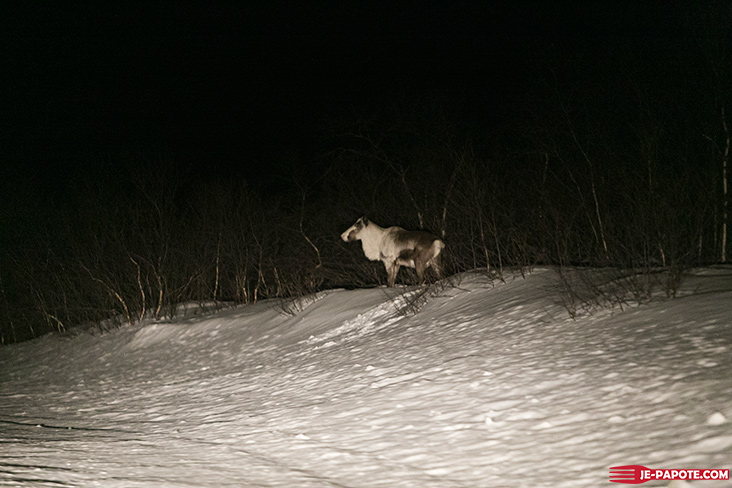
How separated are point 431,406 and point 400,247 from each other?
8669mm

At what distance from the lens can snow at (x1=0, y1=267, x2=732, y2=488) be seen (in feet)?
16.0

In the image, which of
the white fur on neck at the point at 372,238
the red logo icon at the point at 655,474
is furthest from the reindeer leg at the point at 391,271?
the red logo icon at the point at 655,474

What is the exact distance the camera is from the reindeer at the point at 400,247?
14812 millimetres

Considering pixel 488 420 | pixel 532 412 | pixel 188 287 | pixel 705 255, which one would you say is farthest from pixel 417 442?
pixel 188 287

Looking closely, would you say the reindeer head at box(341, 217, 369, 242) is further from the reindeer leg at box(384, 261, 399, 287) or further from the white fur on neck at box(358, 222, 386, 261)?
the reindeer leg at box(384, 261, 399, 287)

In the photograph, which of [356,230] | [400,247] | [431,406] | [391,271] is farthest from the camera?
[356,230]

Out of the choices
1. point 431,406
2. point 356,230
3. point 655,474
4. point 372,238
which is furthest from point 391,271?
point 655,474

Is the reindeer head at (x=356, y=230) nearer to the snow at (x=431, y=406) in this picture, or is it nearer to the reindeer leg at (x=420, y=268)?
the reindeer leg at (x=420, y=268)

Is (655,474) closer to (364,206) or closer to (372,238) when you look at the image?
(372,238)

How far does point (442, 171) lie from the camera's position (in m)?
27.5

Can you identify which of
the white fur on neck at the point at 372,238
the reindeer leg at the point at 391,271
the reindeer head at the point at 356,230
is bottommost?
the reindeer leg at the point at 391,271

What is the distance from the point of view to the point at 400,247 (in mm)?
15164

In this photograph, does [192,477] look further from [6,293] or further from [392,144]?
[6,293]

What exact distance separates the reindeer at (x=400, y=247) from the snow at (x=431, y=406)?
5.51 feet
